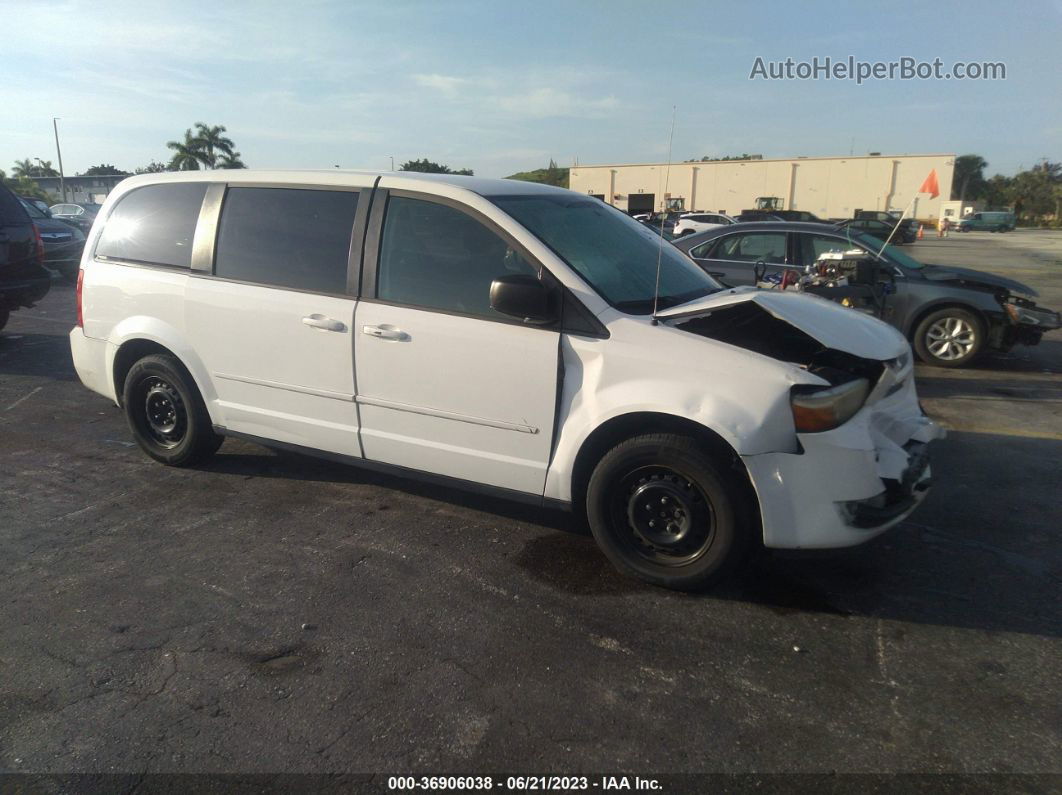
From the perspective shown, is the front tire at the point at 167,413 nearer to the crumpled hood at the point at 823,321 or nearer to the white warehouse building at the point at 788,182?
the crumpled hood at the point at 823,321

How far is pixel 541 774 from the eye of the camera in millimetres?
2381

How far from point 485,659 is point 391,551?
43.2 inches

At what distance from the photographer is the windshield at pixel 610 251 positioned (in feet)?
12.1

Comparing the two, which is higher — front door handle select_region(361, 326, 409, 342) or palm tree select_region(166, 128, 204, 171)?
palm tree select_region(166, 128, 204, 171)

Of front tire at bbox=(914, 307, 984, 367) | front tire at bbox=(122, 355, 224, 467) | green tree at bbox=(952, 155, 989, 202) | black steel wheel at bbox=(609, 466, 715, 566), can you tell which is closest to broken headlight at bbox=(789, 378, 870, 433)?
Answer: black steel wheel at bbox=(609, 466, 715, 566)

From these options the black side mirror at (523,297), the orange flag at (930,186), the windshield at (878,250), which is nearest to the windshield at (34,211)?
the windshield at (878,250)

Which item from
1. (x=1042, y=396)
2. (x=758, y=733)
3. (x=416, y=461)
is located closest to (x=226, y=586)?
(x=416, y=461)

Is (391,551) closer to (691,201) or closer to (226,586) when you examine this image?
(226,586)

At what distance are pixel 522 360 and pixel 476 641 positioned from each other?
4.23 ft

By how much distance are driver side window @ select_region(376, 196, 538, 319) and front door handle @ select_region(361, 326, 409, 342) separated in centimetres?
15

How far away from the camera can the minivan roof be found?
13.1 ft

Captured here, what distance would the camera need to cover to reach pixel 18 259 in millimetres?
8867

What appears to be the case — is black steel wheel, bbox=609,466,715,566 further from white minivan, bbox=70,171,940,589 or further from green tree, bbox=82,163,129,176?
green tree, bbox=82,163,129,176

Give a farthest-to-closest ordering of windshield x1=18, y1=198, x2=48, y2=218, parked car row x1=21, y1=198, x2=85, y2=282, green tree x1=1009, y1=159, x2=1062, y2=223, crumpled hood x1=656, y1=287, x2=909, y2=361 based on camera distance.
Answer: green tree x1=1009, y1=159, x2=1062, y2=223, windshield x1=18, y1=198, x2=48, y2=218, parked car row x1=21, y1=198, x2=85, y2=282, crumpled hood x1=656, y1=287, x2=909, y2=361
